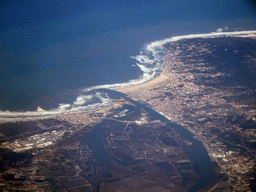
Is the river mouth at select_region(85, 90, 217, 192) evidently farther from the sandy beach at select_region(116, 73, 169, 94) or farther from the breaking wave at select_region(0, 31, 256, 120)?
the breaking wave at select_region(0, 31, 256, 120)

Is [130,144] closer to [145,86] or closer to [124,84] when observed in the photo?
[124,84]

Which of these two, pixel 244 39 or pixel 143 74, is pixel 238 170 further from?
pixel 244 39

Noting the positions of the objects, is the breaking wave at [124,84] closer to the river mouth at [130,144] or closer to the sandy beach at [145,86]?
the sandy beach at [145,86]

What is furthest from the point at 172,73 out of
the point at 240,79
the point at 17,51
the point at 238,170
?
the point at 17,51

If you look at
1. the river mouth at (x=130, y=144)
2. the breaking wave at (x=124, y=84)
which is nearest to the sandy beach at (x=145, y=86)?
the breaking wave at (x=124, y=84)

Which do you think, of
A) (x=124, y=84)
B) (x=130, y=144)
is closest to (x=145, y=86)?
(x=124, y=84)
